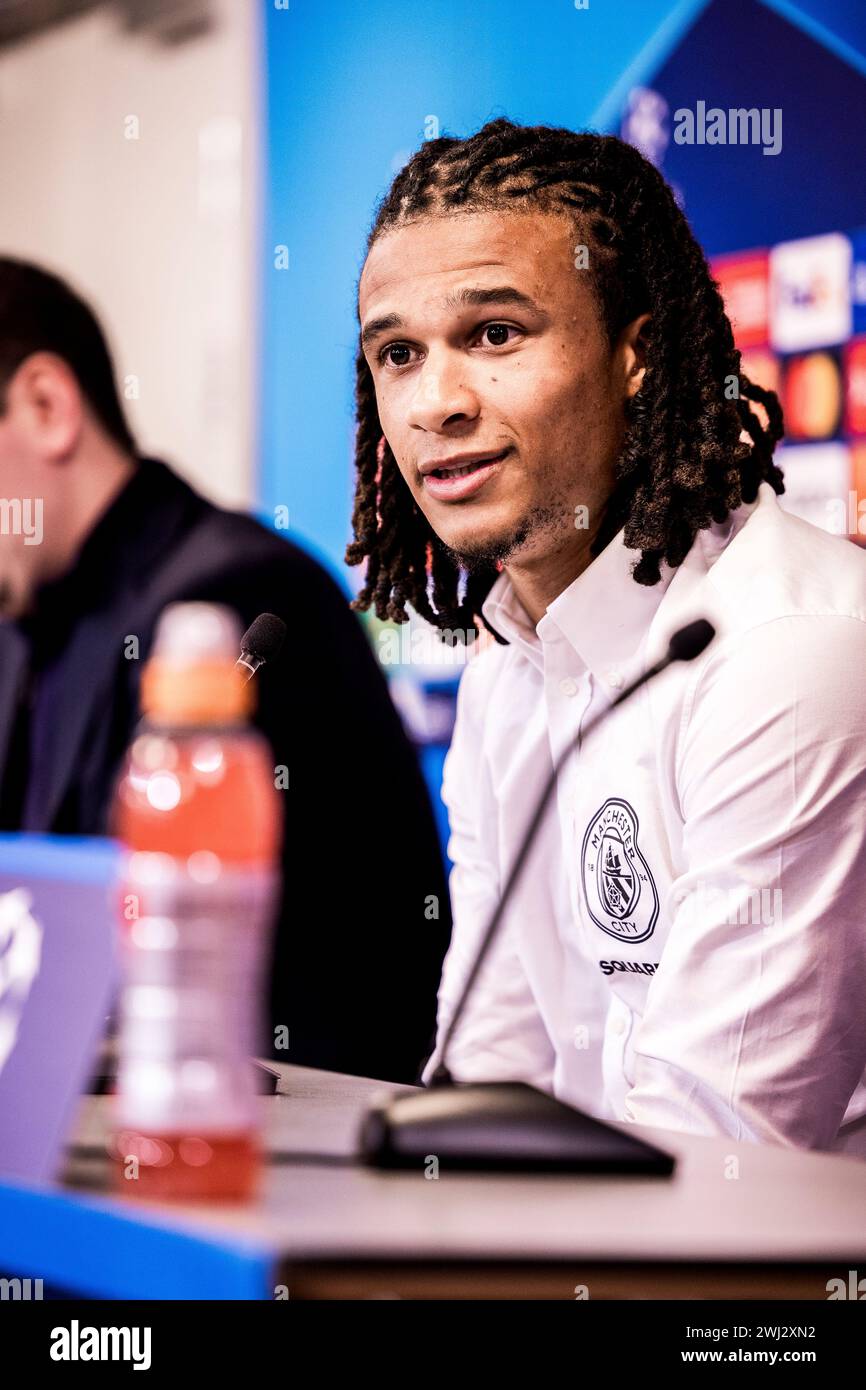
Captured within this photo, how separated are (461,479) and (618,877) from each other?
425mm

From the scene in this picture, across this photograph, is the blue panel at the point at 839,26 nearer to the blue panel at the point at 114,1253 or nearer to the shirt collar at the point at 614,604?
the shirt collar at the point at 614,604

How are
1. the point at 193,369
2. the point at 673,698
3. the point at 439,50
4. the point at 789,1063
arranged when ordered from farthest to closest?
the point at 193,369, the point at 439,50, the point at 673,698, the point at 789,1063

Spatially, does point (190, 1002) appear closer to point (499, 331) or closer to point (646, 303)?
point (499, 331)

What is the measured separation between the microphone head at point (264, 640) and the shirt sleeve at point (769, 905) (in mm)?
394

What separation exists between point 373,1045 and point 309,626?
60cm

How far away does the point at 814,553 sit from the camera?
58.2 inches

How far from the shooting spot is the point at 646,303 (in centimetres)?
165

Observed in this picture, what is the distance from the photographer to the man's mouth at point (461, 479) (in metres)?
1.60

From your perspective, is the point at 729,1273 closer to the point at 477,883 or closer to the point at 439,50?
the point at 477,883

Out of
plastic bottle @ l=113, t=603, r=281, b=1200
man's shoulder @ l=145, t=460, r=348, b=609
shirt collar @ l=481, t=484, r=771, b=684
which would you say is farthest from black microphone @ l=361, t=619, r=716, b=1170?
man's shoulder @ l=145, t=460, r=348, b=609

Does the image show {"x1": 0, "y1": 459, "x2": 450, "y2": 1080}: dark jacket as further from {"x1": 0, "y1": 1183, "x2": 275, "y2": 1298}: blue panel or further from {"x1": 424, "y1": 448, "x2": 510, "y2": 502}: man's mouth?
{"x1": 0, "y1": 1183, "x2": 275, "y2": 1298}: blue panel

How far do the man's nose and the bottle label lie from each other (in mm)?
957

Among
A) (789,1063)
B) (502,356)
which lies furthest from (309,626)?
(789,1063)

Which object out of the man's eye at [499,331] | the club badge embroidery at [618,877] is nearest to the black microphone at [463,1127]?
the club badge embroidery at [618,877]
